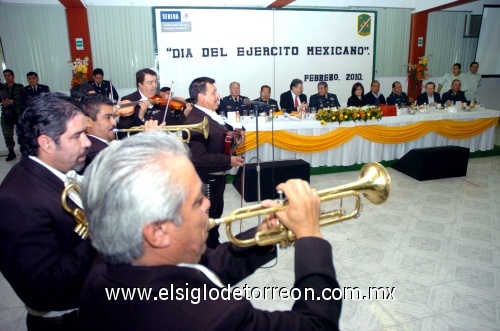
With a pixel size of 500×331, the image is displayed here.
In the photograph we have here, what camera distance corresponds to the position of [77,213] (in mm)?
1329

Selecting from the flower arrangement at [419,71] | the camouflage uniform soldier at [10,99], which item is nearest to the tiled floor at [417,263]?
the camouflage uniform soldier at [10,99]

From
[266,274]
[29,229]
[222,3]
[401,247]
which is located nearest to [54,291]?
[29,229]

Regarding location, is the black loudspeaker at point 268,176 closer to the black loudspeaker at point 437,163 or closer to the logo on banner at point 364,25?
the black loudspeaker at point 437,163

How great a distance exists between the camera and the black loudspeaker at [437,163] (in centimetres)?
536

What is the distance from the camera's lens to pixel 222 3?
8.06 meters

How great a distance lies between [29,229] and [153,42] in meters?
7.28

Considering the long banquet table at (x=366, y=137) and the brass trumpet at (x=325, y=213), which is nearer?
the brass trumpet at (x=325, y=213)

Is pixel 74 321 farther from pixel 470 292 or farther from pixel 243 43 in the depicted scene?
pixel 243 43

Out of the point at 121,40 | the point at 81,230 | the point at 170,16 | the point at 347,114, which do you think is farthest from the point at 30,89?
the point at 81,230

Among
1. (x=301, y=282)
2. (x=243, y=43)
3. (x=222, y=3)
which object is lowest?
(x=301, y=282)

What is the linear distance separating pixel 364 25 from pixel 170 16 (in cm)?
497

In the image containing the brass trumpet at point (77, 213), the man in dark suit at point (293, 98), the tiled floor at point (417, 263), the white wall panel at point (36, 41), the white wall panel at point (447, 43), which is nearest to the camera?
the brass trumpet at point (77, 213)

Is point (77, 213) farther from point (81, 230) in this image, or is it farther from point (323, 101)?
point (323, 101)

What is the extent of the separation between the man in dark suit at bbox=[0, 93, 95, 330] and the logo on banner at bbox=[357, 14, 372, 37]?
8831 mm
